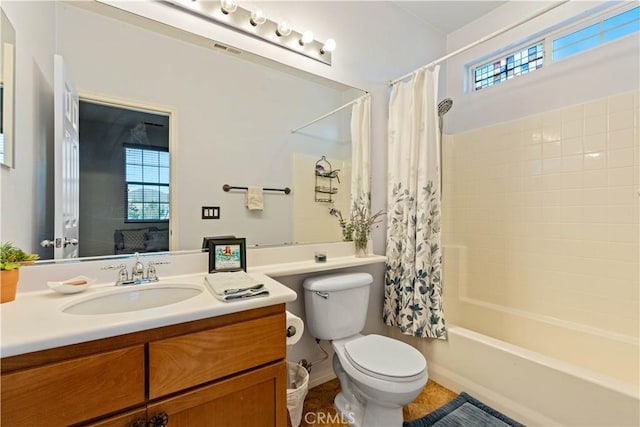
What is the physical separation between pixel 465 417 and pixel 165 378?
60.9 inches

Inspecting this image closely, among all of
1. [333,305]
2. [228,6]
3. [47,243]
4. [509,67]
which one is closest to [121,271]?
[47,243]

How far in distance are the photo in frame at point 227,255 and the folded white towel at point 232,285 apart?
0.62 ft

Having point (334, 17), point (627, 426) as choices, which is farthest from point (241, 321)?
point (334, 17)

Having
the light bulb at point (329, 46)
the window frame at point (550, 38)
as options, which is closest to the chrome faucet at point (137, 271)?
the light bulb at point (329, 46)

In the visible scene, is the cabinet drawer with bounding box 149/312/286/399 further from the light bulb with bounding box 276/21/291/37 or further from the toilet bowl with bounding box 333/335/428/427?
the light bulb with bounding box 276/21/291/37

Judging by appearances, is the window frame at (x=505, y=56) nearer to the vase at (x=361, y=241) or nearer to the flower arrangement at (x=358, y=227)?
the flower arrangement at (x=358, y=227)

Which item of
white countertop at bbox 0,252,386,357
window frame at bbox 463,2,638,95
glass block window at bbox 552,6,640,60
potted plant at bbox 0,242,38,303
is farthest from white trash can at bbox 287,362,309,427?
glass block window at bbox 552,6,640,60

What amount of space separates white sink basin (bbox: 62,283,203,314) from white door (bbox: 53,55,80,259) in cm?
26

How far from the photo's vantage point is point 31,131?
1.06m

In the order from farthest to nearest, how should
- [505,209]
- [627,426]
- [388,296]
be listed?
[505,209] → [388,296] → [627,426]

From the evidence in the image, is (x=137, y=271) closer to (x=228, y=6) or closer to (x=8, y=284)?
(x=8, y=284)

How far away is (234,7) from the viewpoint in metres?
1.46

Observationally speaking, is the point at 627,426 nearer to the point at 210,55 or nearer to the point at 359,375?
the point at 359,375

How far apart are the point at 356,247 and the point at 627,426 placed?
1416 millimetres
